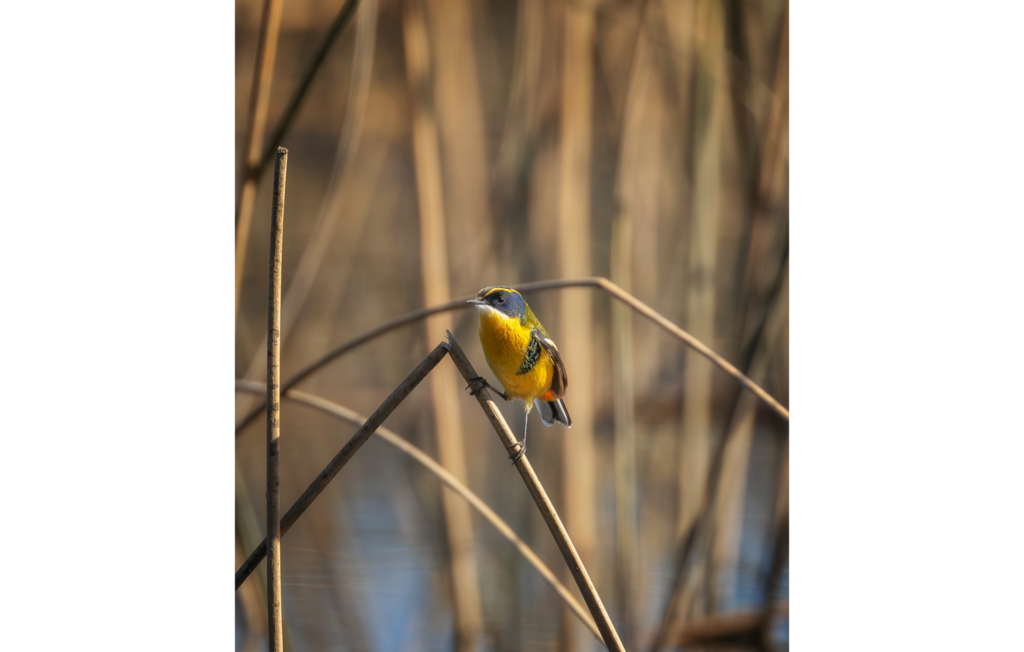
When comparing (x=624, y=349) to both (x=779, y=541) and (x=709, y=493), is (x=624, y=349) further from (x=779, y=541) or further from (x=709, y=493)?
(x=779, y=541)

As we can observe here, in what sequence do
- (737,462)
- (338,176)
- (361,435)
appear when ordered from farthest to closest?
(737,462) → (338,176) → (361,435)

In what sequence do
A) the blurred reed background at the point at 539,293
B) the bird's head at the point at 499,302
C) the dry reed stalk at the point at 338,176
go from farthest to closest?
1. the blurred reed background at the point at 539,293
2. the dry reed stalk at the point at 338,176
3. the bird's head at the point at 499,302

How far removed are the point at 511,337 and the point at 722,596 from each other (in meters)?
1.69

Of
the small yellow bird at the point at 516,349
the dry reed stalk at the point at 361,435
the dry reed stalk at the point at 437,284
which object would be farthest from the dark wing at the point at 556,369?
the dry reed stalk at the point at 437,284

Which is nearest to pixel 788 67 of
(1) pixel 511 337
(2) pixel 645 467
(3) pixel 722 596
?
(1) pixel 511 337

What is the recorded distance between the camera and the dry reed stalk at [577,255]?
Answer: 232 cm

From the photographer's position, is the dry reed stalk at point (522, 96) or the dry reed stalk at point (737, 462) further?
the dry reed stalk at point (522, 96)

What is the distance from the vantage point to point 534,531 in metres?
2.95

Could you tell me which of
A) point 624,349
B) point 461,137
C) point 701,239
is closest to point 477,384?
point 624,349

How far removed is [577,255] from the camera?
95.7 inches

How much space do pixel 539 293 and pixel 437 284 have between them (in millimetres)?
752

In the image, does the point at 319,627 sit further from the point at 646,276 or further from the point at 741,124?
the point at 741,124

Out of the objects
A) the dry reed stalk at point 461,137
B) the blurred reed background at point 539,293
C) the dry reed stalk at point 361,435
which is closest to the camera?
the dry reed stalk at point 361,435

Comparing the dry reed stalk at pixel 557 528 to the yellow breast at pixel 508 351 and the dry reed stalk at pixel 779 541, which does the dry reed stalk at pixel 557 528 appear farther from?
the dry reed stalk at pixel 779 541
